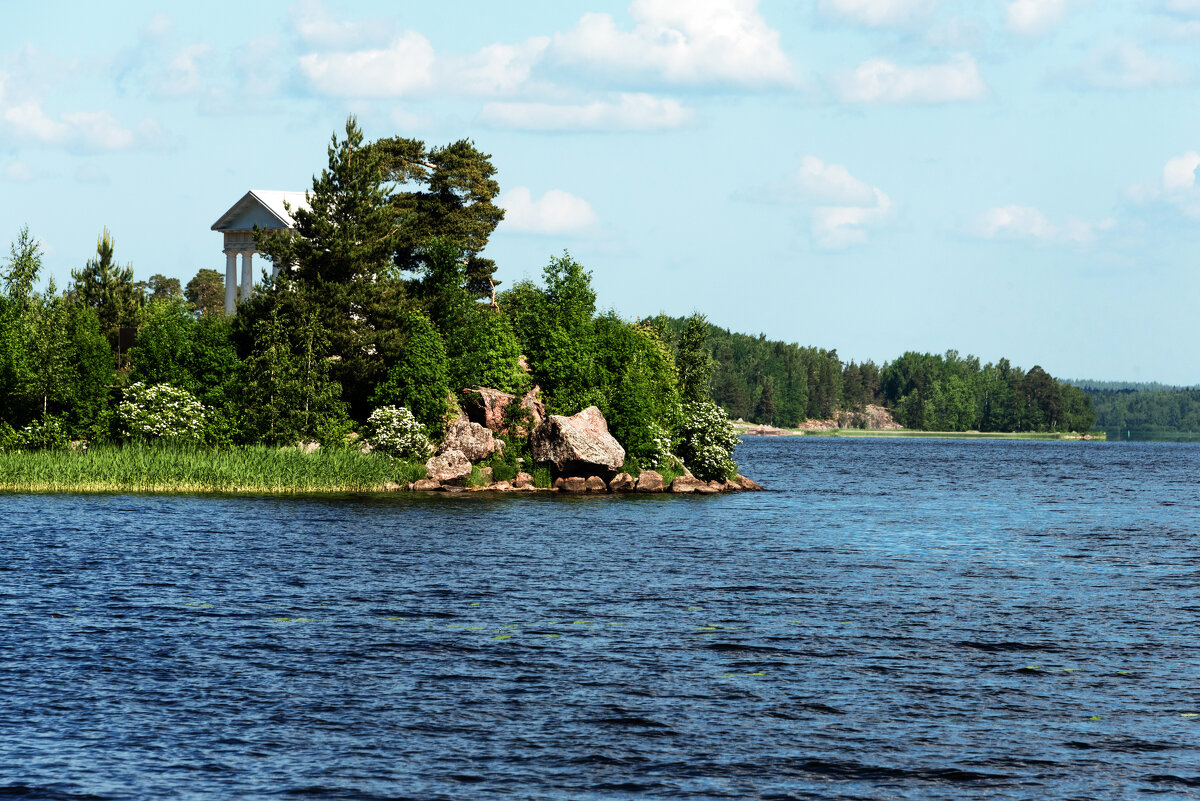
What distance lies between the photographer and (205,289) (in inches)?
6762

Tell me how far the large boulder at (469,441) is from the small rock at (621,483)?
361 inches

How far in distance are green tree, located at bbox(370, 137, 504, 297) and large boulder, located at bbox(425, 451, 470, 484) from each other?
18847mm

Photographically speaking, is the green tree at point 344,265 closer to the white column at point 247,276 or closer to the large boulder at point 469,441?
the large boulder at point 469,441

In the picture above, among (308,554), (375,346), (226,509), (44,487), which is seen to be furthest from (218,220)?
(308,554)

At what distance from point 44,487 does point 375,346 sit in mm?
22745

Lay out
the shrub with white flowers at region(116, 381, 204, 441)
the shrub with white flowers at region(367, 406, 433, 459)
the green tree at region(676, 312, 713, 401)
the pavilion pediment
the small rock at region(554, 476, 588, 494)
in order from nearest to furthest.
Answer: the shrub with white flowers at region(116, 381, 204, 441), the shrub with white flowers at region(367, 406, 433, 459), the small rock at region(554, 476, 588, 494), the green tree at region(676, 312, 713, 401), the pavilion pediment

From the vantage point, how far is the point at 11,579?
35594 mm

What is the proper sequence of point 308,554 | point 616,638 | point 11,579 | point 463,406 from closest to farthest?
point 616,638 → point 11,579 → point 308,554 → point 463,406

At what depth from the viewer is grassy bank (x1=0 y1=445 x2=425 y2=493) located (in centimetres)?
6606

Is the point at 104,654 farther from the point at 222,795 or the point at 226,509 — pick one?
the point at 226,509

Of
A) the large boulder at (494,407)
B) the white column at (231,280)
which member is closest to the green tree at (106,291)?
the white column at (231,280)

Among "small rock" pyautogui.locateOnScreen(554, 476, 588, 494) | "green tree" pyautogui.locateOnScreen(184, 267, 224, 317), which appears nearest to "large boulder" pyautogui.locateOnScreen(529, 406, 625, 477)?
"small rock" pyautogui.locateOnScreen(554, 476, 588, 494)

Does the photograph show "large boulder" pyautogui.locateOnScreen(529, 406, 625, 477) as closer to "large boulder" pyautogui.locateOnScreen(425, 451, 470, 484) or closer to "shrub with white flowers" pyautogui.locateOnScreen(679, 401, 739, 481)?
"large boulder" pyautogui.locateOnScreen(425, 451, 470, 484)

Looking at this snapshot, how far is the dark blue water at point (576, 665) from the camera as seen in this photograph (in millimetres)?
18219
